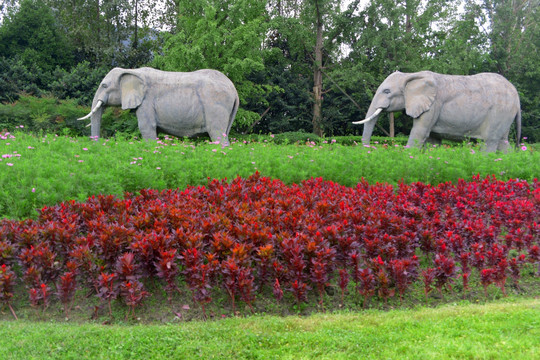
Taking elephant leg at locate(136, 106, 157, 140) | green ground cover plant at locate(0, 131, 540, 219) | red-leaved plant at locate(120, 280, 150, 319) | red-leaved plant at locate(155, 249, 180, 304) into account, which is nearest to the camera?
red-leaved plant at locate(120, 280, 150, 319)

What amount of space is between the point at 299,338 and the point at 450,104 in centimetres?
989

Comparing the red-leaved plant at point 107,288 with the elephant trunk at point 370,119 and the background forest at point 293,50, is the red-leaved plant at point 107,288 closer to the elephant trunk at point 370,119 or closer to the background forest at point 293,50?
the elephant trunk at point 370,119

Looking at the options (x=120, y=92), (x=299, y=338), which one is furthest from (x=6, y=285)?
(x=120, y=92)

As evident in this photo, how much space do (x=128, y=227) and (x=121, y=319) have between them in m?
0.90

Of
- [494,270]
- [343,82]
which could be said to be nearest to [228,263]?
[494,270]

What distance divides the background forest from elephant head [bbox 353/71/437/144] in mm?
8434

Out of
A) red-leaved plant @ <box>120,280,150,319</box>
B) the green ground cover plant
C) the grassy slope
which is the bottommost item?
the grassy slope

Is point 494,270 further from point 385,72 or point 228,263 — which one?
point 385,72

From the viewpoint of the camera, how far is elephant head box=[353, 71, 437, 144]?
36.6ft

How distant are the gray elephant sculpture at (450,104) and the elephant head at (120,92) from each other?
5564 mm

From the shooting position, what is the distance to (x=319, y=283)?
348 centimetres

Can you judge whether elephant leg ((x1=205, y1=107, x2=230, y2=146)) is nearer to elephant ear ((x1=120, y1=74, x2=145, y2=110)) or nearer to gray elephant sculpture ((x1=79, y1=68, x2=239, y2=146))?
gray elephant sculpture ((x1=79, y1=68, x2=239, y2=146))

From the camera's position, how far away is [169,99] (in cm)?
1134

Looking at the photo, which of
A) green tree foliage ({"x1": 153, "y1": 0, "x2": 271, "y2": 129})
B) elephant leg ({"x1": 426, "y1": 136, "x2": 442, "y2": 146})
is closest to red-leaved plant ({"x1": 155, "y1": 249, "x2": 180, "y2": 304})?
elephant leg ({"x1": 426, "y1": 136, "x2": 442, "y2": 146})
